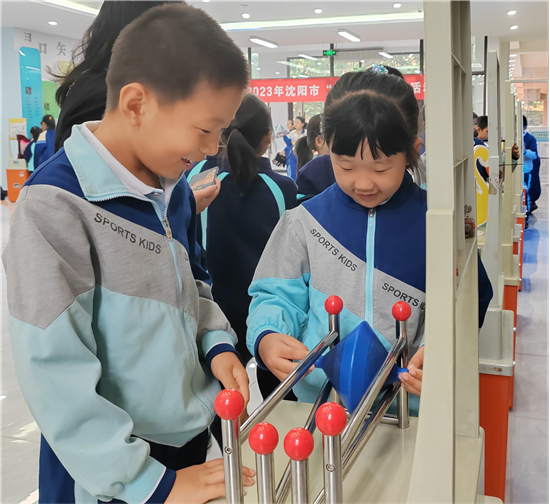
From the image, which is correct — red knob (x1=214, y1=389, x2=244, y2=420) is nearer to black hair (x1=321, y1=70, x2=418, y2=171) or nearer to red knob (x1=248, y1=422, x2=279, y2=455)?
red knob (x1=248, y1=422, x2=279, y2=455)

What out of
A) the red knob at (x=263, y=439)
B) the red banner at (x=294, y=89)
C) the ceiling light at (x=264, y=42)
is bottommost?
the red knob at (x=263, y=439)

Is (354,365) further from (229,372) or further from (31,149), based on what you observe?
(31,149)

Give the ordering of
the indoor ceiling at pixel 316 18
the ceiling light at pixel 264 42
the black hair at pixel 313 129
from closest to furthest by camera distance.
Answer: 1. the black hair at pixel 313 129
2. the indoor ceiling at pixel 316 18
3. the ceiling light at pixel 264 42

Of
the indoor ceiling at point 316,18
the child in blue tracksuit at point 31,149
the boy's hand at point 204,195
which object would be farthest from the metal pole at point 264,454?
the child in blue tracksuit at point 31,149

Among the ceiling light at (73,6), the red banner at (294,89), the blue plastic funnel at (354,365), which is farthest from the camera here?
the red banner at (294,89)

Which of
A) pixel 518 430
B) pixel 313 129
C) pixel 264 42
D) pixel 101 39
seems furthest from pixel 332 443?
pixel 264 42

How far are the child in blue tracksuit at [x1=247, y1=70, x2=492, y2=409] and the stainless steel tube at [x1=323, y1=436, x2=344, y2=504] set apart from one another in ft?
1.16

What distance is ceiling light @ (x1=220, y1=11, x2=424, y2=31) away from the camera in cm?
813

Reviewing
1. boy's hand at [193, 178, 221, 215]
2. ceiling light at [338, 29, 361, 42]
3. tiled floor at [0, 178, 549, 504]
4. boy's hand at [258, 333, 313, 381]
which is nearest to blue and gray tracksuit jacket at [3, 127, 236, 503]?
boy's hand at [258, 333, 313, 381]

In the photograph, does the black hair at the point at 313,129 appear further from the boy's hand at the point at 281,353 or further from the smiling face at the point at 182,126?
the smiling face at the point at 182,126

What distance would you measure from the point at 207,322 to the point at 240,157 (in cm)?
91

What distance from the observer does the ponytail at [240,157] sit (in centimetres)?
170

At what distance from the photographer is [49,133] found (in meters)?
5.25

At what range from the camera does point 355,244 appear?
1011 millimetres
